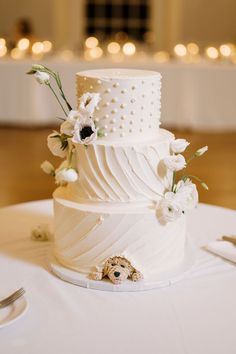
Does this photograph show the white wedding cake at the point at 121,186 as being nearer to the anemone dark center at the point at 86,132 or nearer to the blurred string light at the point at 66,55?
the anemone dark center at the point at 86,132

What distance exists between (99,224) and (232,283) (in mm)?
437

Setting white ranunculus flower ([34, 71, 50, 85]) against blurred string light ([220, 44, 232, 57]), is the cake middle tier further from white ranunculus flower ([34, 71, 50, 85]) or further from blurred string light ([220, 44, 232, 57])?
blurred string light ([220, 44, 232, 57])

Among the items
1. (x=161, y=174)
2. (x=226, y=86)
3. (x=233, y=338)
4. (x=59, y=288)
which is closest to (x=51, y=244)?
(x=59, y=288)

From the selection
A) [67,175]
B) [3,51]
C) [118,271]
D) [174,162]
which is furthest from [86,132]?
[3,51]

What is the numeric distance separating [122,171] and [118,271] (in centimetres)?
30

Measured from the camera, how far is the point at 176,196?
1.83m

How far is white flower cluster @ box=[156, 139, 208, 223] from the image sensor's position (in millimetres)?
1808

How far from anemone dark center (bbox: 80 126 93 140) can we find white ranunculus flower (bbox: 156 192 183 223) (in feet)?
0.98

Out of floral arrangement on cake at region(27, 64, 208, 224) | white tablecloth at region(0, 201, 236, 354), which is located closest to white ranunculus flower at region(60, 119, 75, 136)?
floral arrangement on cake at region(27, 64, 208, 224)

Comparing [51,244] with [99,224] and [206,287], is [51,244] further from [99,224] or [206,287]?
[206,287]

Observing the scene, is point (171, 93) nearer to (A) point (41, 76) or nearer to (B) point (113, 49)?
(B) point (113, 49)

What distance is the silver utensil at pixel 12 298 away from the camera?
64.1 inches

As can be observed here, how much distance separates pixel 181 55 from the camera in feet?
22.9

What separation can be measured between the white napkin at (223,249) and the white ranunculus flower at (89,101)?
2.12 ft
